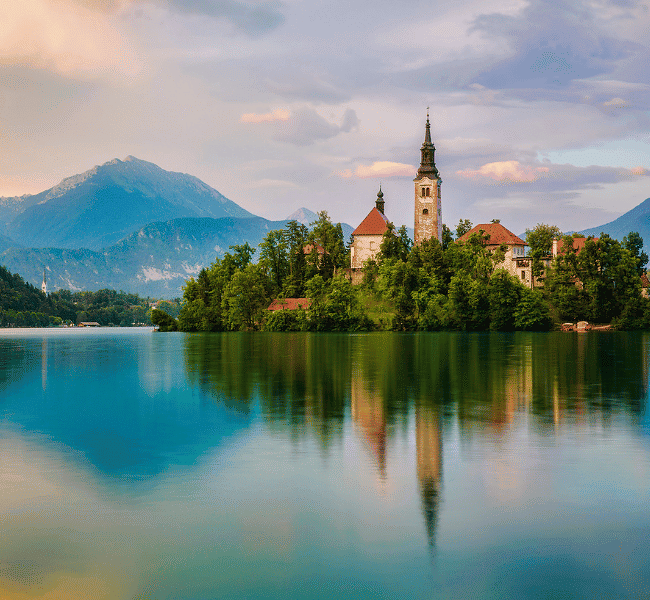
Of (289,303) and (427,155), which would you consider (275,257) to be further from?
(427,155)

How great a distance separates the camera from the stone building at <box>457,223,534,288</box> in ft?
358

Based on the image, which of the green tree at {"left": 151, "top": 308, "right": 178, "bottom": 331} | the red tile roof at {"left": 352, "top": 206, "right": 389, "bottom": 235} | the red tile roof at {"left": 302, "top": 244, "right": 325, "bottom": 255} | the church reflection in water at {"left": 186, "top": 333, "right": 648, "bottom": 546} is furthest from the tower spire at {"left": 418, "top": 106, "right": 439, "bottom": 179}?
the church reflection in water at {"left": 186, "top": 333, "right": 648, "bottom": 546}

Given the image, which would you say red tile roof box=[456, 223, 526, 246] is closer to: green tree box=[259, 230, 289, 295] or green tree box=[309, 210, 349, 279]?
green tree box=[309, 210, 349, 279]

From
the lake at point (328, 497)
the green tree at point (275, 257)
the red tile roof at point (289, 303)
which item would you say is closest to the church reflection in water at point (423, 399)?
the lake at point (328, 497)

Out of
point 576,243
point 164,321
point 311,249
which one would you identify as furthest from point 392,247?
point 164,321

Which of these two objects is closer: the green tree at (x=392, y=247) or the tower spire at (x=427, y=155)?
the green tree at (x=392, y=247)

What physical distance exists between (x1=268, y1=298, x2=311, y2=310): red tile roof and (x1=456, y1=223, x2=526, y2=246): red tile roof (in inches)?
1169

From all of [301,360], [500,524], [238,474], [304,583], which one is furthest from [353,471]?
[301,360]

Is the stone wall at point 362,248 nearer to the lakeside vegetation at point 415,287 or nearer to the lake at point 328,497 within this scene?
the lakeside vegetation at point 415,287

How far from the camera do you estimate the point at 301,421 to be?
64.1 feet

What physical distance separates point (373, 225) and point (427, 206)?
10.5 metres

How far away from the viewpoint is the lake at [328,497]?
8.26 metres

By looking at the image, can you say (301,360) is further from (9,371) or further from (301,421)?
(301,421)

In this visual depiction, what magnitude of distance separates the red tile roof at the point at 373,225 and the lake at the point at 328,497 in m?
102
